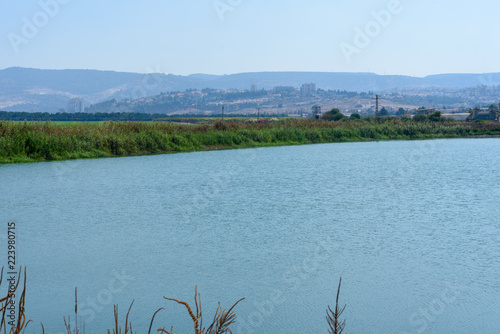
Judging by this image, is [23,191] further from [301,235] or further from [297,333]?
[297,333]

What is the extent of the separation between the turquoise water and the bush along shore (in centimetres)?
621

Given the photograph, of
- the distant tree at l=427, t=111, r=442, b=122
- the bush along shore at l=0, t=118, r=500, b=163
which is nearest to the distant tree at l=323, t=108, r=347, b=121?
the distant tree at l=427, t=111, r=442, b=122

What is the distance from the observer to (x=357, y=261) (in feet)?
27.5

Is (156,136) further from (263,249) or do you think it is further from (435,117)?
(435,117)

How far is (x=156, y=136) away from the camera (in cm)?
3028

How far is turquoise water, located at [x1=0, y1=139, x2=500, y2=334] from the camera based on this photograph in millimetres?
6367

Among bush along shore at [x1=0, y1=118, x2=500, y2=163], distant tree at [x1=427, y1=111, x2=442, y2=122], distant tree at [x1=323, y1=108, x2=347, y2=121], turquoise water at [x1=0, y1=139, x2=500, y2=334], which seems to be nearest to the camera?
turquoise water at [x1=0, y1=139, x2=500, y2=334]

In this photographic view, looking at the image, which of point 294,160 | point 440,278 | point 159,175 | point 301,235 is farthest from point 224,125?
point 440,278

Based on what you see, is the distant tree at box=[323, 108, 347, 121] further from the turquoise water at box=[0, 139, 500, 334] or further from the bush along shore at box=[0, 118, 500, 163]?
the turquoise water at box=[0, 139, 500, 334]

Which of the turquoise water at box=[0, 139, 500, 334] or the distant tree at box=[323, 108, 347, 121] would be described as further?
the distant tree at box=[323, 108, 347, 121]

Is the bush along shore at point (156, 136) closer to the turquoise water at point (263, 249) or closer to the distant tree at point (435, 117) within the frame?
the turquoise water at point (263, 249)

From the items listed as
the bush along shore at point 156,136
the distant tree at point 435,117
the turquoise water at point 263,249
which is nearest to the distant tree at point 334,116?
the distant tree at point 435,117

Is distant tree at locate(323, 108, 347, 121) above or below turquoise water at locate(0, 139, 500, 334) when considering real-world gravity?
above

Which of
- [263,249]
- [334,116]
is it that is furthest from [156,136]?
[334,116]
